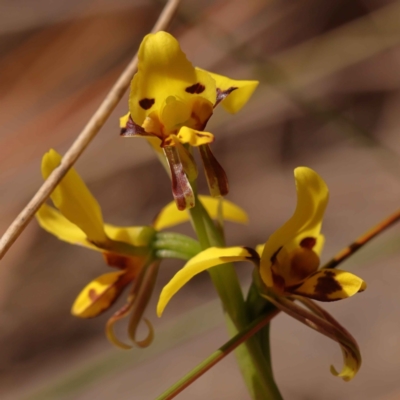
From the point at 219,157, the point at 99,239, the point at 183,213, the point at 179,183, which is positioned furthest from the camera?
the point at 219,157

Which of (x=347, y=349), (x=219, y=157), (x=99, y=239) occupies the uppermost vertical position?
(x=219, y=157)

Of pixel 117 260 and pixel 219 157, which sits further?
pixel 219 157

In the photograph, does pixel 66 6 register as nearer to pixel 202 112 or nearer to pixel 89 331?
pixel 89 331

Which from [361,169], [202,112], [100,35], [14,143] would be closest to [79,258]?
[14,143]

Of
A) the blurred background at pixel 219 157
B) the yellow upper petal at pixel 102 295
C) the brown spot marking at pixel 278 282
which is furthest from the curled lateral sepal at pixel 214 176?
the blurred background at pixel 219 157

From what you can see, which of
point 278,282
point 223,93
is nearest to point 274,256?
point 278,282

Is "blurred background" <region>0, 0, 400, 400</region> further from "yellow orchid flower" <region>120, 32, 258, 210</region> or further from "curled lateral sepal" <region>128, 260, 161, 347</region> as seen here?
"yellow orchid flower" <region>120, 32, 258, 210</region>

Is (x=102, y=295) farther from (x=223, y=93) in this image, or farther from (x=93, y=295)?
(x=223, y=93)
